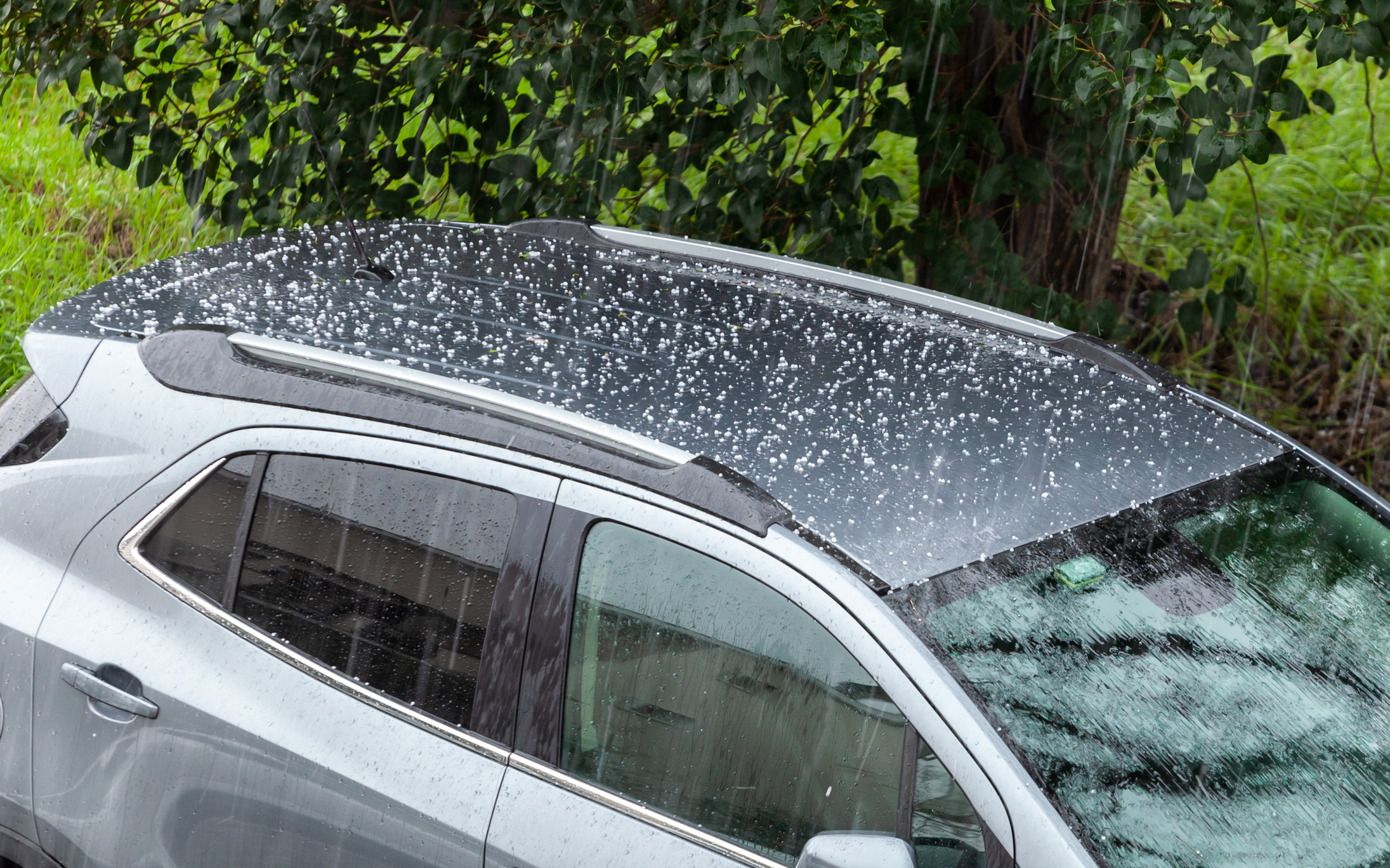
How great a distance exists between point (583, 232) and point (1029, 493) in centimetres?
160

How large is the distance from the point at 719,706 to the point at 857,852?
14.0 inches

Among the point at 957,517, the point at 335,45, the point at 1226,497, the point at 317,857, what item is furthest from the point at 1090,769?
the point at 335,45

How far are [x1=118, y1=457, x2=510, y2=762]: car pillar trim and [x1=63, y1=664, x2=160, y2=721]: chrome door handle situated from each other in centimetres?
19

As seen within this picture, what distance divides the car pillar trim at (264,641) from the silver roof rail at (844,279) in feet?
4.23

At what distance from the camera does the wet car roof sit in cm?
206

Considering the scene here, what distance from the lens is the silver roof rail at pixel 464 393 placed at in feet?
6.82

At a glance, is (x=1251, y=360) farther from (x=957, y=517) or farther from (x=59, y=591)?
(x=59, y=591)

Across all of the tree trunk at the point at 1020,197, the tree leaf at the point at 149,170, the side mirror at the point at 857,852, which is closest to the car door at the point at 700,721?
the side mirror at the point at 857,852

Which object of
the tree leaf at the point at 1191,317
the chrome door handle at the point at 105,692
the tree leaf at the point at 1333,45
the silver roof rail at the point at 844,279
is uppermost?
the tree leaf at the point at 1333,45

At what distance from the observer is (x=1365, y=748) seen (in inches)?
78.7

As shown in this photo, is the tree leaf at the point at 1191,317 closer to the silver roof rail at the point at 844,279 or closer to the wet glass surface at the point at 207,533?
the silver roof rail at the point at 844,279

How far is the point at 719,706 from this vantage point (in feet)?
6.52

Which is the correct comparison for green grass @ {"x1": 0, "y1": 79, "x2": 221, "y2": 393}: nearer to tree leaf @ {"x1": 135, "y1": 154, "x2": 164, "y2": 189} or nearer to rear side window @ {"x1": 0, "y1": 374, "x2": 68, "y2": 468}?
tree leaf @ {"x1": 135, "y1": 154, "x2": 164, "y2": 189}

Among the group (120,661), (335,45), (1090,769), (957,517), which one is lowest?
(120,661)
